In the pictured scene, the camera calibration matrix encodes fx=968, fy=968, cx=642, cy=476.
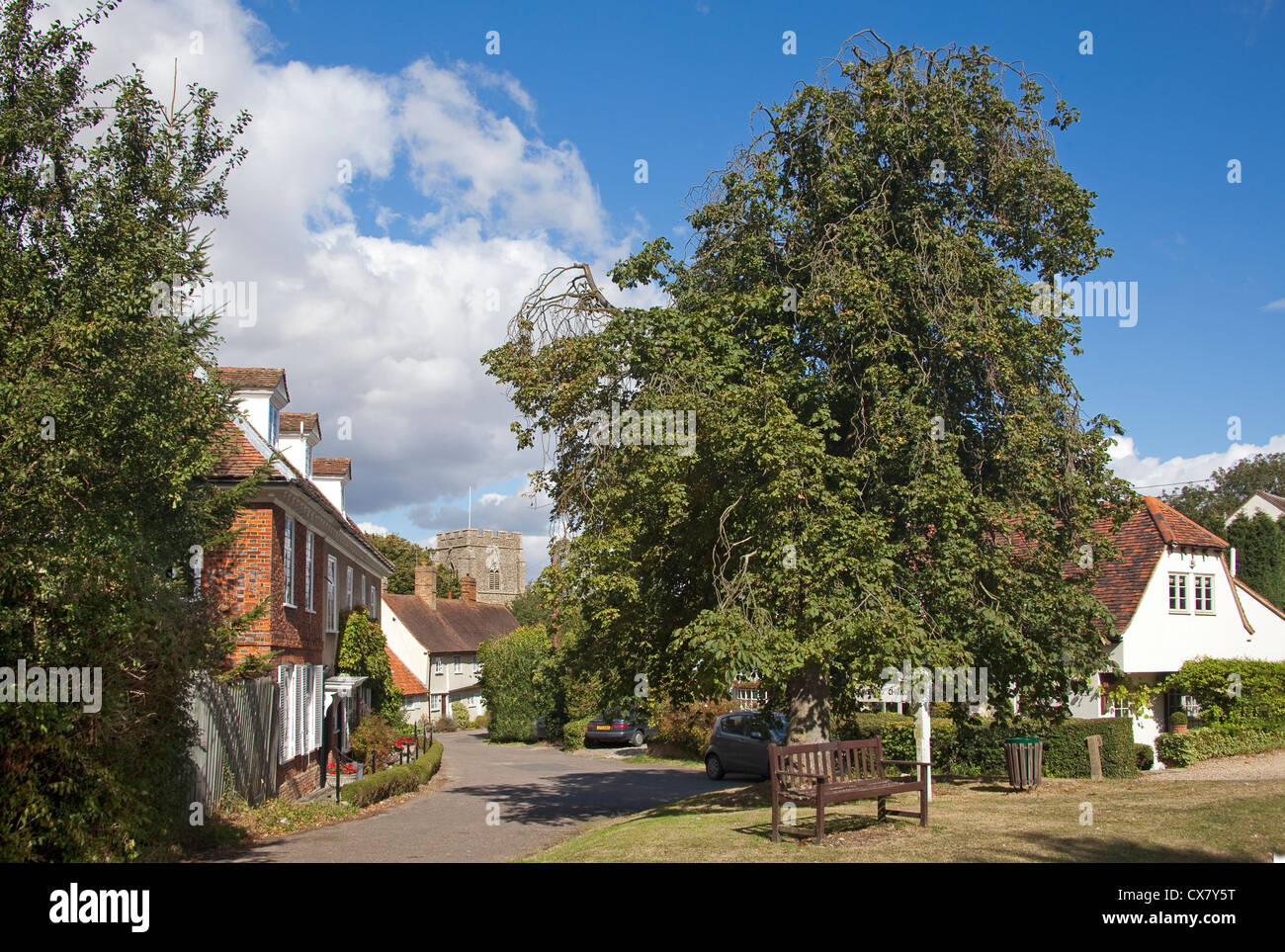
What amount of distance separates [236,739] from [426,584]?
143 feet

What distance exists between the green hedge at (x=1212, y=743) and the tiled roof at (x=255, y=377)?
22400 millimetres

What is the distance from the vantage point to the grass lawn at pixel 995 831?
372 inches

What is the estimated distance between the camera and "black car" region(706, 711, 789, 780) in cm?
2386

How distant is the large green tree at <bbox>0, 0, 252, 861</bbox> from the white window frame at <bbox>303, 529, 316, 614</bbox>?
605 centimetres

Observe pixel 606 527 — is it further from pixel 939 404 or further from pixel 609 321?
pixel 939 404

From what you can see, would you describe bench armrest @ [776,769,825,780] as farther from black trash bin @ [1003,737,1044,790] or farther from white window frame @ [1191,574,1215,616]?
white window frame @ [1191,574,1215,616]

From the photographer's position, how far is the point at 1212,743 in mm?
23891

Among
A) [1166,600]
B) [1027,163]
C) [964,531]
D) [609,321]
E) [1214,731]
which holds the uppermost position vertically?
[1027,163]

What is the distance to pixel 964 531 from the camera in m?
13.5
